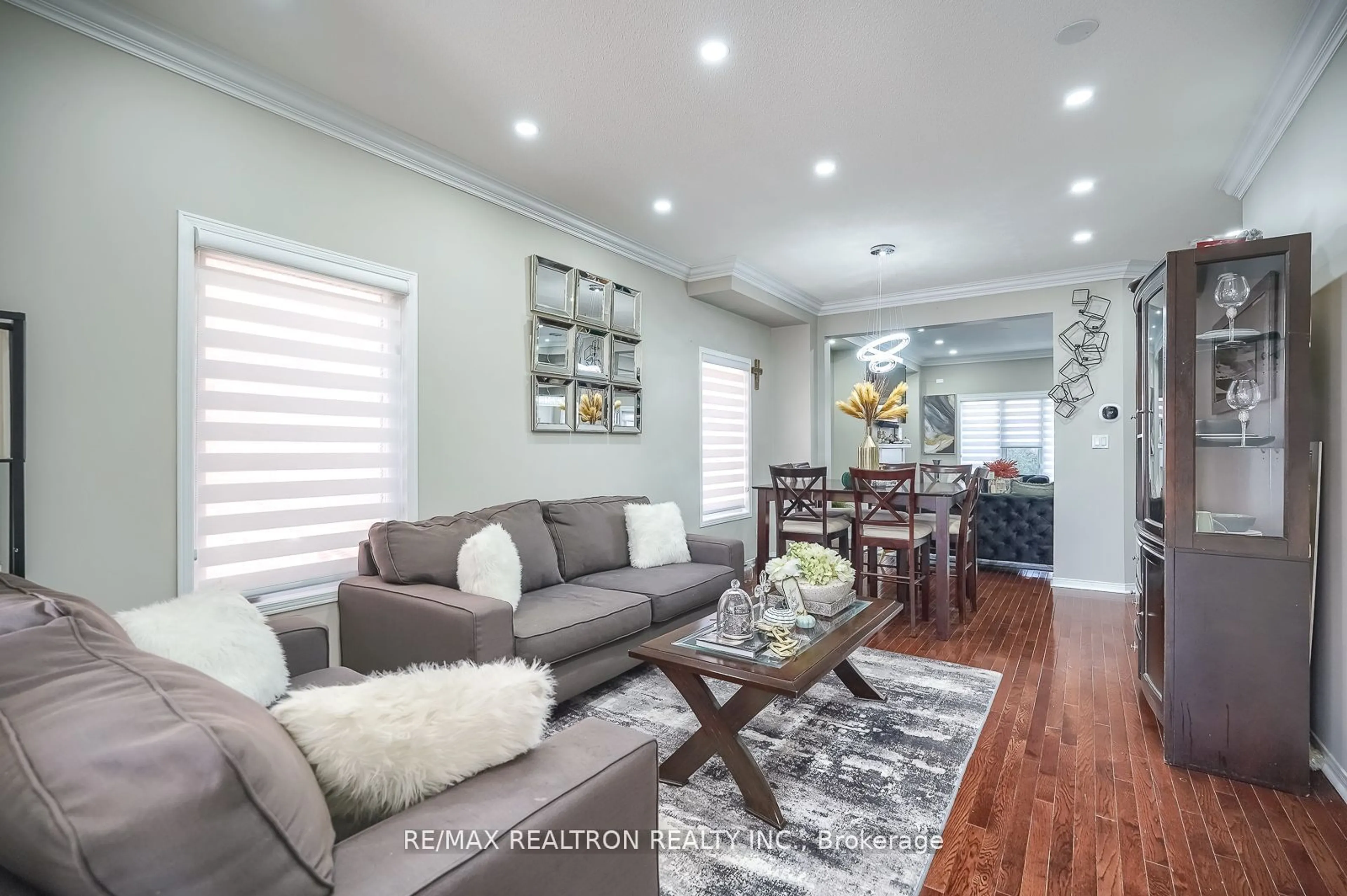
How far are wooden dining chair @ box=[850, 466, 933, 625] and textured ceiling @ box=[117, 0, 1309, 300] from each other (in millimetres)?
1735

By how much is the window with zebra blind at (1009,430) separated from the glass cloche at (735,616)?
331 inches

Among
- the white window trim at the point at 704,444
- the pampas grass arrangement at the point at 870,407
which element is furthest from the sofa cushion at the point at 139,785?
the white window trim at the point at 704,444

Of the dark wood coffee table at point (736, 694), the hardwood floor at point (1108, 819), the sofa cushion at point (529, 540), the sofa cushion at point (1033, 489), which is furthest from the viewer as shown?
the sofa cushion at point (1033, 489)

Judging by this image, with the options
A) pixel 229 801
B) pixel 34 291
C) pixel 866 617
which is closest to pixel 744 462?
pixel 866 617

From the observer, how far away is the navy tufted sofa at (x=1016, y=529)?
567 cm

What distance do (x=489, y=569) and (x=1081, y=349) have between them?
5.18 metres

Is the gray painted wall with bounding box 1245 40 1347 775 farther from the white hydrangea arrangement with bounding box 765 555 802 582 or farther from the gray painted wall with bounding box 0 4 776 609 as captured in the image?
the gray painted wall with bounding box 0 4 776 609

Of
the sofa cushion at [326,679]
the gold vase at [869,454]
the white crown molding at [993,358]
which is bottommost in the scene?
the sofa cushion at [326,679]

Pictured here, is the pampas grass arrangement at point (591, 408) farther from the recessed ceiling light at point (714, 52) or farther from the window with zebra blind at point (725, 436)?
the recessed ceiling light at point (714, 52)

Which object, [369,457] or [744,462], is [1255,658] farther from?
[744,462]

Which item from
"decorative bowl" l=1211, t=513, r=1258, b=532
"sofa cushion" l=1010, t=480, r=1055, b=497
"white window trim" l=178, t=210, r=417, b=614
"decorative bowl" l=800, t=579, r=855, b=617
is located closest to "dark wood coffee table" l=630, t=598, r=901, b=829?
"decorative bowl" l=800, t=579, r=855, b=617

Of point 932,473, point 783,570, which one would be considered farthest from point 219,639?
point 932,473

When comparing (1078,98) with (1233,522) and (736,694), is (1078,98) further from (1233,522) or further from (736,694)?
(736,694)

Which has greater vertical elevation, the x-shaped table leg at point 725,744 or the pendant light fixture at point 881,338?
the pendant light fixture at point 881,338
